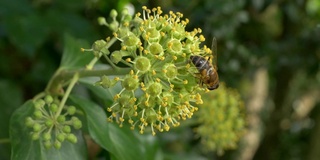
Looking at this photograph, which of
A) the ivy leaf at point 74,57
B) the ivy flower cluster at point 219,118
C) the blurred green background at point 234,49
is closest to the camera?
the ivy leaf at point 74,57

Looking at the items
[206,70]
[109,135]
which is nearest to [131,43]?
[206,70]

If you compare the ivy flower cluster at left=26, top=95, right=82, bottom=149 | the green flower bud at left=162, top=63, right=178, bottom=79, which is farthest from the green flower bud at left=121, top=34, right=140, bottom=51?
the ivy flower cluster at left=26, top=95, right=82, bottom=149

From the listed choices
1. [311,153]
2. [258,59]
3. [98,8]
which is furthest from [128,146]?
[311,153]

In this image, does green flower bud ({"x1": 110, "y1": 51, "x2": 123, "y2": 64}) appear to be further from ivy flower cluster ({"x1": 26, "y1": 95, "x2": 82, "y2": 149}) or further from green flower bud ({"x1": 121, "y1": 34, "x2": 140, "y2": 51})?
ivy flower cluster ({"x1": 26, "y1": 95, "x2": 82, "y2": 149})

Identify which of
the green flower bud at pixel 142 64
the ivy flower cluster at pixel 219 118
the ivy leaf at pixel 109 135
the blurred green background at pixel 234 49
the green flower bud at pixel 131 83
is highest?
the blurred green background at pixel 234 49

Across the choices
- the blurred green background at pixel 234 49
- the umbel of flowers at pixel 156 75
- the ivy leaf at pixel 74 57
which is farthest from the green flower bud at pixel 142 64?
the blurred green background at pixel 234 49

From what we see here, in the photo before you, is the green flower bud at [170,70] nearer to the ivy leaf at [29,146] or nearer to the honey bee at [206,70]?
the honey bee at [206,70]

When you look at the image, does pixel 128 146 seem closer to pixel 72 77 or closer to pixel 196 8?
pixel 72 77
